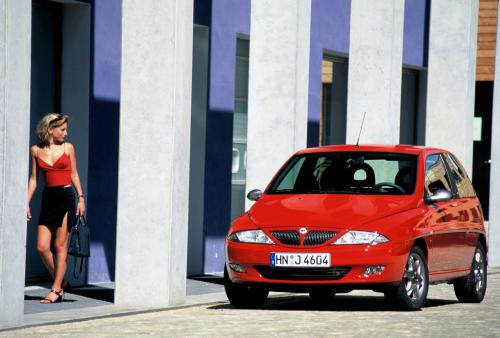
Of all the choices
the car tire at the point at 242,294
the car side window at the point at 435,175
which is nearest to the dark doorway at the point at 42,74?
the car tire at the point at 242,294

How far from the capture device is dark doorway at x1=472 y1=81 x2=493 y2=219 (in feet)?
119

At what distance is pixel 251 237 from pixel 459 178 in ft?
9.78

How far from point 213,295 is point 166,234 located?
1749mm

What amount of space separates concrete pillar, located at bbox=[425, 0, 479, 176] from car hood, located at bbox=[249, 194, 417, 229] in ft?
26.6

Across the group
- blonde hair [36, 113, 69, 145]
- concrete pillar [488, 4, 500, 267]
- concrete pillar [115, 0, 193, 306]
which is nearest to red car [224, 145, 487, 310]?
concrete pillar [115, 0, 193, 306]

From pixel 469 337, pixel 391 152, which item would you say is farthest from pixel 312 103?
pixel 469 337

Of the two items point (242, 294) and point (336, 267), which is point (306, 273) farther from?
point (242, 294)

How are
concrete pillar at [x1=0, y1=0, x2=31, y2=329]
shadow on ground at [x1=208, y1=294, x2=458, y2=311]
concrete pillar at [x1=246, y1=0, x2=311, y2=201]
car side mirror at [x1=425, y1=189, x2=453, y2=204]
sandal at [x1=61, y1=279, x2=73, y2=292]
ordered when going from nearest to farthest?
concrete pillar at [x1=0, y1=0, x2=31, y2=329] → shadow on ground at [x1=208, y1=294, x2=458, y2=311] → car side mirror at [x1=425, y1=189, x2=453, y2=204] → sandal at [x1=61, y1=279, x2=73, y2=292] → concrete pillar at [x1=246, y1=0, x2=311, y2=201]

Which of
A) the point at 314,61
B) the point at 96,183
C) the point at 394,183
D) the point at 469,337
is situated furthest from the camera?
the point at 314,61

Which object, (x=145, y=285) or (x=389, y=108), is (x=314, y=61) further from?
(x=145, y=285)

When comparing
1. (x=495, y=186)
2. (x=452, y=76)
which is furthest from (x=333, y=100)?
(x=495, y=186)

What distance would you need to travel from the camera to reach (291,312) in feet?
44.6

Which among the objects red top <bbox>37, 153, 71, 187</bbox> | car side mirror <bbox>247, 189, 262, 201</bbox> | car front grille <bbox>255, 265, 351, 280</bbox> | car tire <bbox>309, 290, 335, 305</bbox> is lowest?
car tire <bbox>309, 290, 335, 305</bbox>

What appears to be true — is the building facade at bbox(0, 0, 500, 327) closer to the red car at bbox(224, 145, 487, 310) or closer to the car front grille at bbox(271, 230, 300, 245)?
the red car at bbox(224, 145, 487, 310)
